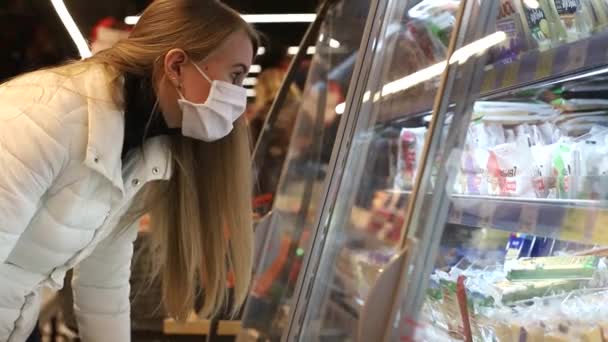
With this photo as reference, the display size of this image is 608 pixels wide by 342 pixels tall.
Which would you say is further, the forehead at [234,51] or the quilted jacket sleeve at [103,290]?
the quilted jacket sleeve at [103,290]

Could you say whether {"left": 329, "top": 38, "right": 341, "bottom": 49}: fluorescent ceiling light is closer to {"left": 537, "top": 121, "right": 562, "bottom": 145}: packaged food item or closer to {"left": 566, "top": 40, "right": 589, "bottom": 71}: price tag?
{"left": 537, "top": 121, "right": 562, "bottom": 145}: packaged food item

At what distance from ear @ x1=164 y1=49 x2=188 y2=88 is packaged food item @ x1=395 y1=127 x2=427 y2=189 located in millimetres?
962

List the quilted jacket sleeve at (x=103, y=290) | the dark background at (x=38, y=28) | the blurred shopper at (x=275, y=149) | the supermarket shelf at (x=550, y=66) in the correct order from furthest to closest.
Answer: the dark background at (x=38, y=28) < the blurred shopper at (x=275, y=149) < the quilted jacket sleeve at (x=103, y=290) < the supermarket shelf at (x=550, y=66)

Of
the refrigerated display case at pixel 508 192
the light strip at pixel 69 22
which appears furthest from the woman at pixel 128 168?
the light strip at pixel 69 22

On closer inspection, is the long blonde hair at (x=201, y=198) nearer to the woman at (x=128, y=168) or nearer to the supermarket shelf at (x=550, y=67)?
the woman at (x=128, y=168)

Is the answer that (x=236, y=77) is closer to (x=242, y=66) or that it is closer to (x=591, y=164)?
(x=242, y=66)

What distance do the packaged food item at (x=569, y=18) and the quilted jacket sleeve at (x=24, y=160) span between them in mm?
1018

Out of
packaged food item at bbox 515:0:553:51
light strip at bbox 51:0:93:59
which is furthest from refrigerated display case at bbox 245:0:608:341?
light strip at bbox 51:0:93:59

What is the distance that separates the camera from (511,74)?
1172 mm

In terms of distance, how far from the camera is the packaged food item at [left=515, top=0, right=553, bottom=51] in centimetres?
120

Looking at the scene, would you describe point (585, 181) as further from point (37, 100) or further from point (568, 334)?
point (37, 100)

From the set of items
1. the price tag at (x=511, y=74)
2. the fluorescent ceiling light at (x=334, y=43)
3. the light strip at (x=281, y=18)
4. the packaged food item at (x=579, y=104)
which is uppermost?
the light strip at (x=281, y=18)

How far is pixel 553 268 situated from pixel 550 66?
43 centimetres

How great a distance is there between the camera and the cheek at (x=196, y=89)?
140 cm
